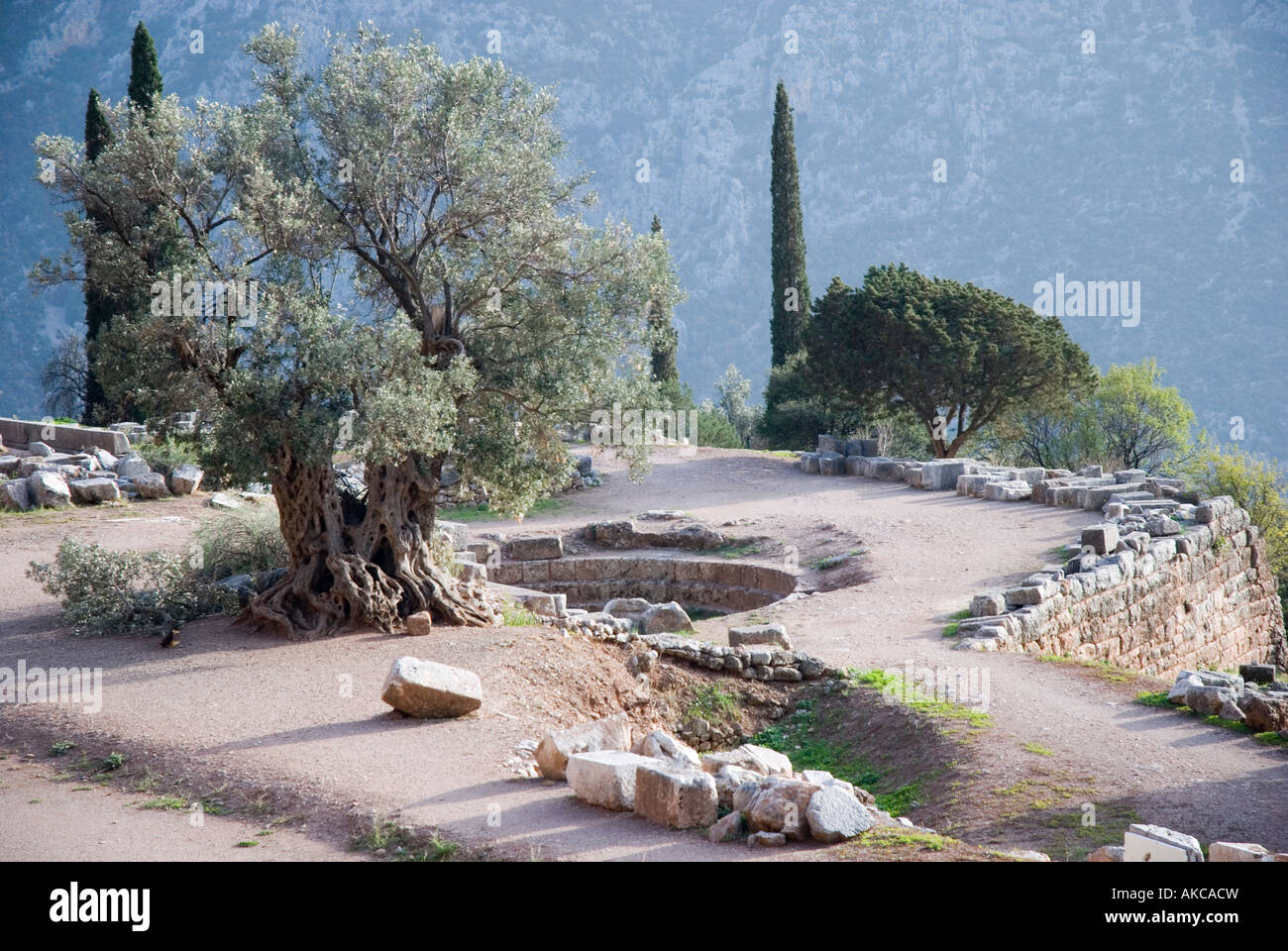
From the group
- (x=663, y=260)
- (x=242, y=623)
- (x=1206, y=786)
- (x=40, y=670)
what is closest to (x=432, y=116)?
(x=663, y=260)

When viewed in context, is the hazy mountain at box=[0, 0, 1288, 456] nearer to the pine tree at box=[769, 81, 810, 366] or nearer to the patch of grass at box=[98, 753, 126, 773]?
the pine tree at box=[769, 81, 810, 366]

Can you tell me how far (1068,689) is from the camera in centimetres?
1150

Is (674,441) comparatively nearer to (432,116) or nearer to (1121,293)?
(432,116)

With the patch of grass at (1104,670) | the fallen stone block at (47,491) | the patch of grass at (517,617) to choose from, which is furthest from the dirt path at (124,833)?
the fallen stone block at (47,491)

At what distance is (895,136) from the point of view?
383 feet

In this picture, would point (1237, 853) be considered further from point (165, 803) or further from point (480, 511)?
point (480, 511)

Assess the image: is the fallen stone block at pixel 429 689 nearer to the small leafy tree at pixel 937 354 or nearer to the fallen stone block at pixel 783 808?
the fallen stone block at pixel 783 808

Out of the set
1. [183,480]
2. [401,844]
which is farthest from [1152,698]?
[183,480]

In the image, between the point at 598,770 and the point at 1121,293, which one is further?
the point at 1121,293

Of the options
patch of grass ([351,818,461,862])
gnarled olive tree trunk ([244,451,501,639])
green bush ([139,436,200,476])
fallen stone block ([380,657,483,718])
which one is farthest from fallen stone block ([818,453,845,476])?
patch of grass ([351,818,461,862])

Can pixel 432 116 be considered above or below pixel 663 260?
above

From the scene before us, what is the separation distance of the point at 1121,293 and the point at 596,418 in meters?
90.9

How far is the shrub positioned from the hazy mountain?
248ft

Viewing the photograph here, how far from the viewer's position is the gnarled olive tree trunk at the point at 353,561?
471 inches
